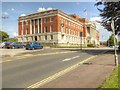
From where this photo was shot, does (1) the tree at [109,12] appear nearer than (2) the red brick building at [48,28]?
Yes

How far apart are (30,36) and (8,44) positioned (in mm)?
38856

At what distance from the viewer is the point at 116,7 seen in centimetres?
3584

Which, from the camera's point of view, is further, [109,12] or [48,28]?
[48,28]

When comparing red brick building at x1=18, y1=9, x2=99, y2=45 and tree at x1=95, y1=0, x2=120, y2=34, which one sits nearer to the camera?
tree at x1=95, y1=0, x2=120, y2=34

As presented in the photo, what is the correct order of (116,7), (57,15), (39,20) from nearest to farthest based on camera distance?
(116,7)
(57,15)
(39,20)

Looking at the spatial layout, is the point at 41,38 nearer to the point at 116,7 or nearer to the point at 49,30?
the point at 49,30

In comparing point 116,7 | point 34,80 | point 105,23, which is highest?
point 116,7

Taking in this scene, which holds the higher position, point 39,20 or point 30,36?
point 39,20

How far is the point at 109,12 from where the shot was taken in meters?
36.7

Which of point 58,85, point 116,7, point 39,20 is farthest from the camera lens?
point 39,20

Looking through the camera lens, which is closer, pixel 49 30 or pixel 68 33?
pixel 49 30

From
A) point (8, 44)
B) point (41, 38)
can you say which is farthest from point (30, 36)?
point (8, 44)

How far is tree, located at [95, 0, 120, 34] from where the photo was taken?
35.0 meters

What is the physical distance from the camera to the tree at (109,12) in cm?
3497
